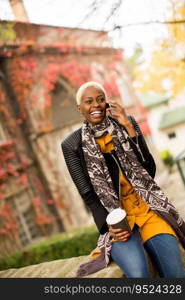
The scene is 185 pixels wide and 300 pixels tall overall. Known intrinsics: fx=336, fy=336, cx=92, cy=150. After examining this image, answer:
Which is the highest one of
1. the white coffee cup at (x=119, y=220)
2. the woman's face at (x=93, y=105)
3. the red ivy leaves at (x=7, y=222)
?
the woman's face at (x=93, y=105)

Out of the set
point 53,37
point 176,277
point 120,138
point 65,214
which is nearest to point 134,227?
point 176,277

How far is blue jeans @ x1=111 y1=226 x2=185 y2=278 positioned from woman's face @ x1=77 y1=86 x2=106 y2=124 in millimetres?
961

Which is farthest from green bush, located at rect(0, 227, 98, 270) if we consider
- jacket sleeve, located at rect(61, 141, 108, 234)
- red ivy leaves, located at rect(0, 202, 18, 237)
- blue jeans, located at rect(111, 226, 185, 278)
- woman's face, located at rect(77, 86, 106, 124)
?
woman's face, located at rect(77, 86, 106, 124)

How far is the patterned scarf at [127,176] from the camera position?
2654mm

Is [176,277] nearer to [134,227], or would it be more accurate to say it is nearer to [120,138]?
[134,227]

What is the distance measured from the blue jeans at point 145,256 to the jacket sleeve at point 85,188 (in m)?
0.24

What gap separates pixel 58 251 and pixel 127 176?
195 inches

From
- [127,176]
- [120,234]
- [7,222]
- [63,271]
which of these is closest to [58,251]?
[7,222]

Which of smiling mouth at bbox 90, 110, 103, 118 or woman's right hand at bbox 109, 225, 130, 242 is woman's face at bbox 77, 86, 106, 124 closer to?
smiling mouth at bbox 90, 110, 103, 118

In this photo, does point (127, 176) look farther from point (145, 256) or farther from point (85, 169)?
point (145, 256)

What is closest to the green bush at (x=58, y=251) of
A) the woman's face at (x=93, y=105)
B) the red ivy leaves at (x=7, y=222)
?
the red ivy leaves at (x=7, y=222)

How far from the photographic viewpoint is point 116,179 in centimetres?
278

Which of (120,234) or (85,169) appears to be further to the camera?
(85,169)

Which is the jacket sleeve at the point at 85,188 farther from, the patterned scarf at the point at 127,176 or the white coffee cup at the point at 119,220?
the white coffee cup at the point at 119,220
